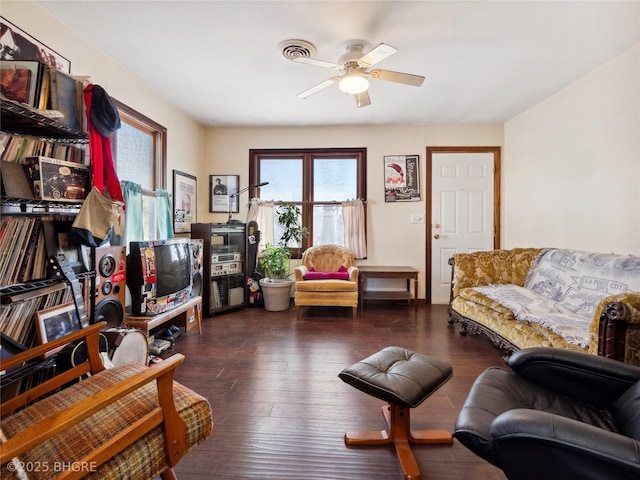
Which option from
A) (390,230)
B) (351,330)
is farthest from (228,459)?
(390,230)

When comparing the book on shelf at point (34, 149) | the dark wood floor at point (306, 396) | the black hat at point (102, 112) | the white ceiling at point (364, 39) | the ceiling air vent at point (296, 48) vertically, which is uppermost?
the white ceiling at point (364, 39)

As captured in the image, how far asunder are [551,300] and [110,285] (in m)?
3.51

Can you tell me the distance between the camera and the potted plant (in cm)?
393

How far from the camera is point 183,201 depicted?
384 centimetres

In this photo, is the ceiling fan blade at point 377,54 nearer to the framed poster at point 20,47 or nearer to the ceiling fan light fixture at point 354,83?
the ceiling fan light fixture at point 354,83

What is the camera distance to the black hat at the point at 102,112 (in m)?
1.82

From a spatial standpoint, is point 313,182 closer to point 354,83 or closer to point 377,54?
point 354,83

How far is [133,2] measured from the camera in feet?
6.31

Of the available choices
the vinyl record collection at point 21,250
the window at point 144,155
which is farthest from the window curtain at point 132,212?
the vinyl record collection at point 21,250

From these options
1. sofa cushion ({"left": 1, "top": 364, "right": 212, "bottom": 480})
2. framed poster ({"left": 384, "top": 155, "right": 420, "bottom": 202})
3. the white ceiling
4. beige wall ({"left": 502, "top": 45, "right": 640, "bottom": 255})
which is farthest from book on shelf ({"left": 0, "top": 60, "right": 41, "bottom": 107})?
beige wall ({"left": 502, "top": 45, "right": 640, "bottom": 255})

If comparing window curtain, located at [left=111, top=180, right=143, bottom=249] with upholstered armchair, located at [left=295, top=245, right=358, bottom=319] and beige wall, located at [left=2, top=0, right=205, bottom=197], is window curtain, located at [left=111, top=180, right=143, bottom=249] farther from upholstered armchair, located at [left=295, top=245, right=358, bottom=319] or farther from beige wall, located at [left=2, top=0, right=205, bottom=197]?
upholstered armchair, located at [left=295, top=245, right=358, bottom=319]

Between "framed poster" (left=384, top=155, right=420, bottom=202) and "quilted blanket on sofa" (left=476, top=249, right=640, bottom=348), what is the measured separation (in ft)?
5.87

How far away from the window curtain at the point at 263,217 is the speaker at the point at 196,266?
116 centimetres

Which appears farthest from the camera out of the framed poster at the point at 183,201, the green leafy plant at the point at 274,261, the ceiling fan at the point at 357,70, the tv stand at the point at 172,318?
the green leafy plant at the point at 274,261
